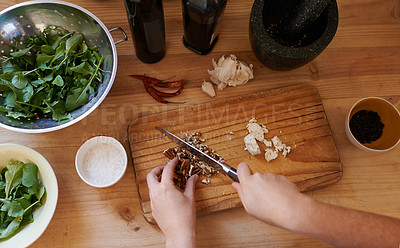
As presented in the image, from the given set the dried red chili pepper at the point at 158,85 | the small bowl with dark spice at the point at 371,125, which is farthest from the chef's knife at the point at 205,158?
the small bowl with dark spice at the point at 371,125

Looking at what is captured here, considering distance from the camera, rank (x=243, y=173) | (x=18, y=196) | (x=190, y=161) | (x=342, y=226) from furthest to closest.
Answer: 1. (x=190, y=161)
2. (x=18, y=196)
3. (x=243, y=173)
4. (x=342, y=226)

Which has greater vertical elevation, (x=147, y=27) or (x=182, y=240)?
(x=147, y=27)

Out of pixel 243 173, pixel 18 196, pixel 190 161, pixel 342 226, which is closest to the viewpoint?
pixel 342 226

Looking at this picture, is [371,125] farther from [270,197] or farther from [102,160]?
[102,160]

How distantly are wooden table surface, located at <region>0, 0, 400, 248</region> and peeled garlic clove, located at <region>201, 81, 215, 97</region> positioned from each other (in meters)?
0.03

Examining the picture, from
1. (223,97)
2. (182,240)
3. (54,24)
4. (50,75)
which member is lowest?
(182,240)

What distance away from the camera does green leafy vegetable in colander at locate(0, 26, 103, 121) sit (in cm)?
96

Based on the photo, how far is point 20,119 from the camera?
0.97 metres

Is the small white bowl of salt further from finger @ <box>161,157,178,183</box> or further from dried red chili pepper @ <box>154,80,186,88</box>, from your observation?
dried red chili pepper @ <box>154,80,186,88</box>

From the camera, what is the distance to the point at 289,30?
109 centimetres

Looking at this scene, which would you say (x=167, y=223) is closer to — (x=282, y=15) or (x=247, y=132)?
(x=247, y=132)

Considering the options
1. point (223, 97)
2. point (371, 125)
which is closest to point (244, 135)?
point (223, 97)

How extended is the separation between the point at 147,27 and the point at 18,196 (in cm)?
70

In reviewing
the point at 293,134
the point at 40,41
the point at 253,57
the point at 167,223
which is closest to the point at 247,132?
the point at 293,134
